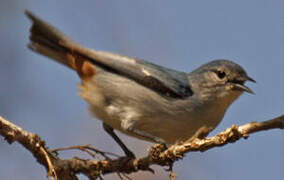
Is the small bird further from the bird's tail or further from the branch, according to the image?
the branch

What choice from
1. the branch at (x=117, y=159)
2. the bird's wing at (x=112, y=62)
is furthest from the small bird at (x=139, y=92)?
the branch at (x=117, y=159)

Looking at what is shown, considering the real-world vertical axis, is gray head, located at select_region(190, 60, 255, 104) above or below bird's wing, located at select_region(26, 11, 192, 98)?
below

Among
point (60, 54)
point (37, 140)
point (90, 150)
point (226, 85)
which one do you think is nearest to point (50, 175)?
point (37, 140)

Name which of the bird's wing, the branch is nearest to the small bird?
the bird's wing

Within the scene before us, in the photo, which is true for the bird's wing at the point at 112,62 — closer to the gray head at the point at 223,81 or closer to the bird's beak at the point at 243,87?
the gray head at the point at 223,81

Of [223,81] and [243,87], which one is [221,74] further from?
[243,87]

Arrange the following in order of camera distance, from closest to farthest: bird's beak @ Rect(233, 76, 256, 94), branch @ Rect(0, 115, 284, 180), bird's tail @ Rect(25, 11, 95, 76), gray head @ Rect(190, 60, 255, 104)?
1. branch @ Rect(0, 115, 284, 180)
2. bird's tail @ Rect(25, 11, 95, 76)
3. bird's beak @ Rect(233, 76, 256, 94)
4. gray head @ Rect(190, 60, 255, 104)

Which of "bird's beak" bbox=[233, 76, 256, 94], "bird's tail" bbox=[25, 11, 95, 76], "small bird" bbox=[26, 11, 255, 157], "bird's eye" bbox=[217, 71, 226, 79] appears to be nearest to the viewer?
"small bird" bbox=[26, 11, 255, 157]
